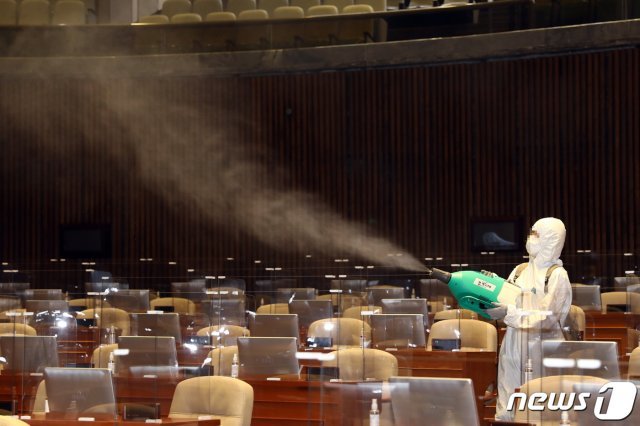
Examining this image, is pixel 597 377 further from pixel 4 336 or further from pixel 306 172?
pixel 306 172

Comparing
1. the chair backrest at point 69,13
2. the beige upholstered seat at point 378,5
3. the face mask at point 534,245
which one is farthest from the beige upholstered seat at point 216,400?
the chair backrest at point 69,13

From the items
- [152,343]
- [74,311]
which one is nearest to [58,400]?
[152,343]

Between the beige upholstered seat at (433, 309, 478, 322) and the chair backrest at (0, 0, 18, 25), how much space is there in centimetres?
1102

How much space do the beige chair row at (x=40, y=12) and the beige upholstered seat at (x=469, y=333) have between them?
11.2 metres

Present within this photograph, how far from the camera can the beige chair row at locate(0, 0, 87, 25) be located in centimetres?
1727

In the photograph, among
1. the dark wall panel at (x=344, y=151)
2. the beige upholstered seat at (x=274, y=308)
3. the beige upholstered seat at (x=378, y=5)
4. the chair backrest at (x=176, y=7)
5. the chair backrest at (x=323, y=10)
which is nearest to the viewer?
the beige upholstered seat at (x=274, y=308)


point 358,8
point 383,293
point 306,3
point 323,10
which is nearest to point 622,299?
point 383,293

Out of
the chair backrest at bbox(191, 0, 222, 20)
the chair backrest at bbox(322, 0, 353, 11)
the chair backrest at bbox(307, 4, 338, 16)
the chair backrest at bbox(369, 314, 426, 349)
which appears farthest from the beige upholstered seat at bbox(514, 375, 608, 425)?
the chair backrest at bbox(191, 0, 222, 20)

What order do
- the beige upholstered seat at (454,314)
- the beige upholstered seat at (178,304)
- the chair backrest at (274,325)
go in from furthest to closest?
the beige upholstered seat at (178,304) → the beige upholstered seat at (454,314) → the chair backrest at (274,325)

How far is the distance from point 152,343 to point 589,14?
31.4 feet

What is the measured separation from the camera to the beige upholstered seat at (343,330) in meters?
7.53

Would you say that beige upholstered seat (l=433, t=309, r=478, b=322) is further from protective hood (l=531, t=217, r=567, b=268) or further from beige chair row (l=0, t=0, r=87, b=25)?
beige chair row (l=0, t=0, r=87, b=25)

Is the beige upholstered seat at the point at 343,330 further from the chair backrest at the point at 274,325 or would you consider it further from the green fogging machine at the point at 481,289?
the green fogging machine at the point at 481,289

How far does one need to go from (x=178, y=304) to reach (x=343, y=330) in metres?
2.72
